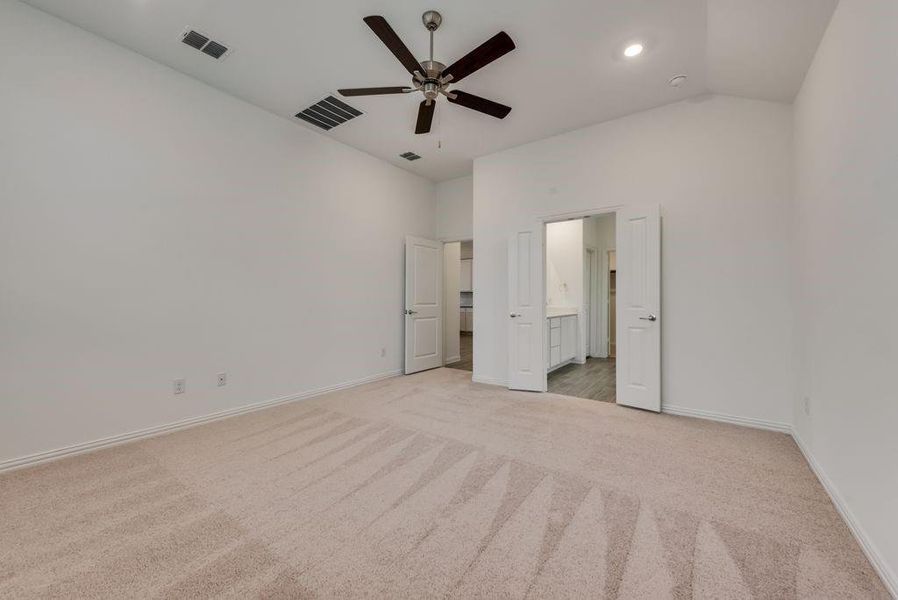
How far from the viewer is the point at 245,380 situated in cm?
348

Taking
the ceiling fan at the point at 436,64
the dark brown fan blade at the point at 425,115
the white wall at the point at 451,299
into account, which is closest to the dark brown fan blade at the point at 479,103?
the ceiling fan at the point at 436,64

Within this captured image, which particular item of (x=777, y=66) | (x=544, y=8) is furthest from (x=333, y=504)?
(x=777, y=66)

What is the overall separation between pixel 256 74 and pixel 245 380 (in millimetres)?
2884

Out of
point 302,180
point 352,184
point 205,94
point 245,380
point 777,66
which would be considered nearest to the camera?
point 777,66

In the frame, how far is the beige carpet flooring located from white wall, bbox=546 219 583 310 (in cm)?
336

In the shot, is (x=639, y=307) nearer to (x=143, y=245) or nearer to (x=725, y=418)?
(x=725, y=418)

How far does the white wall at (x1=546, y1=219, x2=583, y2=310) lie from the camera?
5.95m

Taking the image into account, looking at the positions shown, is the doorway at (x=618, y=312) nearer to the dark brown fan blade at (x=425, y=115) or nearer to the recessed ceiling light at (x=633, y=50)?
the recessed ceiling light at (x=633, y=50)

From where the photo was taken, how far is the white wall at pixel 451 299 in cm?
621

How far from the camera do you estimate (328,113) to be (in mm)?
3699

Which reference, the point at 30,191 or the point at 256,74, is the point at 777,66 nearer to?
the point at 256,74

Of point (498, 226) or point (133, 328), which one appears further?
point (498, 226)

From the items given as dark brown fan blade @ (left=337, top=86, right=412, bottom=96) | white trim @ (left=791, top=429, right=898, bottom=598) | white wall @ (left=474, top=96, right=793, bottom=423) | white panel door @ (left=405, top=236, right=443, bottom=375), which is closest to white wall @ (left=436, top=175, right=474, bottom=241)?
white panel door @ (left=405, top=236, right=443, bottom=375)

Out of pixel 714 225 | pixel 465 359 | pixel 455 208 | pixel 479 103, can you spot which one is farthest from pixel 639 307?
pixel 465 359
